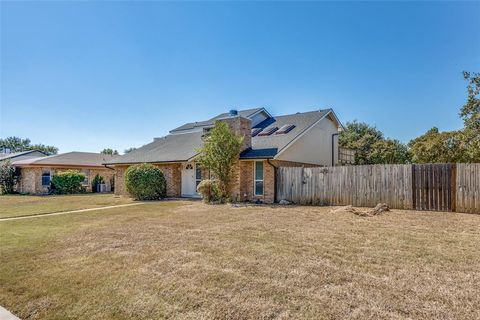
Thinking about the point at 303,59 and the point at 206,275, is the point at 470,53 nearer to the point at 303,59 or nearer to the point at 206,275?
the point at 303,59

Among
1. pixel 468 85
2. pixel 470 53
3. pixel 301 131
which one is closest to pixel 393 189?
pixel 301 131

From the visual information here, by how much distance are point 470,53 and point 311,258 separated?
16646 millimetres

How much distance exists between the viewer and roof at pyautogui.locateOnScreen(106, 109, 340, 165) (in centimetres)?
1672

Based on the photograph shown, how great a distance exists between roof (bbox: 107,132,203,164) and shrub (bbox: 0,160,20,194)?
10.4m

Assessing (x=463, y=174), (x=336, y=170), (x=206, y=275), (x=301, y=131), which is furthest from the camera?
(x=301, y=131)

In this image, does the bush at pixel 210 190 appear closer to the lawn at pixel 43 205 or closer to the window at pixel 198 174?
the window at pixel 198 174

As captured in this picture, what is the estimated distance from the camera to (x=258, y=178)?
1639cm

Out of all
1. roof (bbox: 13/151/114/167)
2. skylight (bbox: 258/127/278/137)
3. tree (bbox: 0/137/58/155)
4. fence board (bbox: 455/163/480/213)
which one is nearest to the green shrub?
roof (bbox: 13/151/114/167)

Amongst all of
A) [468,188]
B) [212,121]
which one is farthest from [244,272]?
[212,121]

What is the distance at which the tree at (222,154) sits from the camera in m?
15.8

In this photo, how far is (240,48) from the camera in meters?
15.3

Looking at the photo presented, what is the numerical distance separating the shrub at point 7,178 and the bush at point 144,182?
49.8 feet

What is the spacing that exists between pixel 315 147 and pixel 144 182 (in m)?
11.1

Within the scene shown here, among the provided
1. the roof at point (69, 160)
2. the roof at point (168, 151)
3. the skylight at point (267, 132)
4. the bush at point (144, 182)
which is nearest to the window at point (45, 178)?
the roof at point (69, 160)
